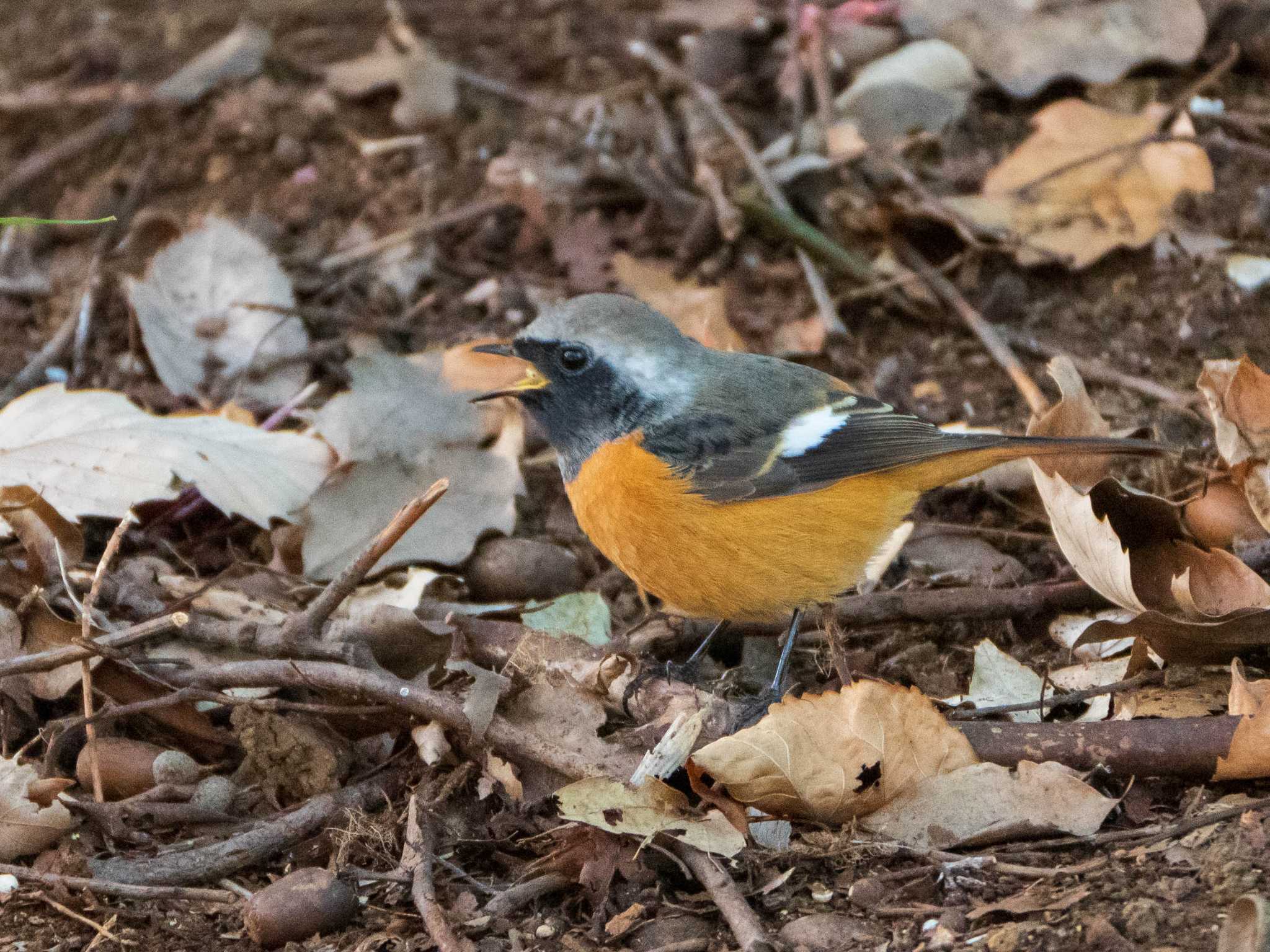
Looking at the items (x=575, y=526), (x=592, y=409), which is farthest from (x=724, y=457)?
(x=575, y=526)

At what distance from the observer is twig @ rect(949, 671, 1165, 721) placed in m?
3.52

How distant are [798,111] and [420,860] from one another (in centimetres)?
419

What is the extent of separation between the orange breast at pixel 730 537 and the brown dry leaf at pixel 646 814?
91 centimetres

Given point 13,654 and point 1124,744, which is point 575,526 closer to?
point 13,654

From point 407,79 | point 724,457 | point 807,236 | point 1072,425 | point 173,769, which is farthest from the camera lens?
point 407,79

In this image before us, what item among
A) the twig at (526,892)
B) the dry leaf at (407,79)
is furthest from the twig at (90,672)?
the dry leaf at (407,79)

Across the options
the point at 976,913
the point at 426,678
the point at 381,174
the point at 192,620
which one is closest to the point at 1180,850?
the point at 976,913

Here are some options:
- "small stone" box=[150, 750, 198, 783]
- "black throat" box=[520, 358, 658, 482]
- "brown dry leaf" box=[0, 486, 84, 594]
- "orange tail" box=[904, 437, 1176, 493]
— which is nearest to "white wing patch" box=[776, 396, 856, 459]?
"orange tail" box=[904, 437, 1176, 493]

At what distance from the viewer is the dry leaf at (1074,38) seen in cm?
600

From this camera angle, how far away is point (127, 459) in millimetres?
4188

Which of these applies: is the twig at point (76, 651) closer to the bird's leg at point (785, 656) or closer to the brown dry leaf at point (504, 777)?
the brown dry leaf at point (504, 777)

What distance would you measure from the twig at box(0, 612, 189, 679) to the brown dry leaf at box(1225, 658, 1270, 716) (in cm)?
264

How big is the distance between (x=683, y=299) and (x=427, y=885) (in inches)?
124

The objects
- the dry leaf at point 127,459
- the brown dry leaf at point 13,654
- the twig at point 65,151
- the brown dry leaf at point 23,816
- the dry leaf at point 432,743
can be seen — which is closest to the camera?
the brown dry leaf at point 23,816
